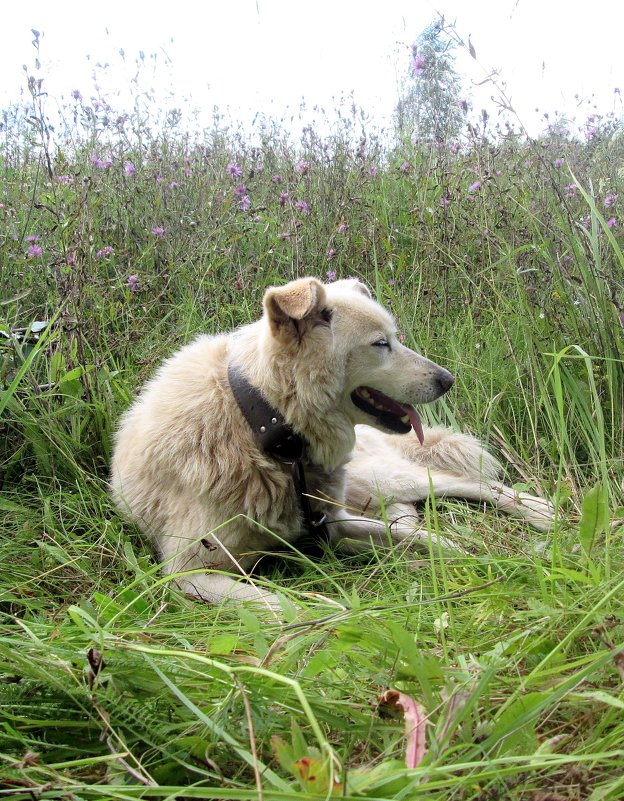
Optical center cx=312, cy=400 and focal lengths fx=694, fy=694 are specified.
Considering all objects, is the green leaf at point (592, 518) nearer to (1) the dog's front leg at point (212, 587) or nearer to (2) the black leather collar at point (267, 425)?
(1) the dog's front leg at point (212, 587)

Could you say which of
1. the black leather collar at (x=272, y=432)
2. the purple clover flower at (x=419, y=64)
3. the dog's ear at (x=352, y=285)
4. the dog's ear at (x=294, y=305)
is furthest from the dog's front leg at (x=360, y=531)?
the purple clover flower at (x=419, y=64)

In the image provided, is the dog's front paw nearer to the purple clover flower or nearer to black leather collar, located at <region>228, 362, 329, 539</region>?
black leather collar, located at <region>228, 362, 329, 539</region>

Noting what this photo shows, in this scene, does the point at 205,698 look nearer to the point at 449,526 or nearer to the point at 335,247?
the point at 449,526

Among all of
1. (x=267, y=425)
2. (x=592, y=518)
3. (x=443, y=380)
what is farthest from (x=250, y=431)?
(x=592, y=518)

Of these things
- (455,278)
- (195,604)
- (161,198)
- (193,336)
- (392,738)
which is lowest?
(195,604)

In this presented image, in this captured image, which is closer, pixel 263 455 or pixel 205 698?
pixel 205 698

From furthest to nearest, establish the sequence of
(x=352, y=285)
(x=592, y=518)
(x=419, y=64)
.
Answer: (x=419, y=64) → (x=352, y=285) → (x=592, y=518)

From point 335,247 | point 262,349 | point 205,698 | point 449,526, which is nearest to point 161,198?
point 335,247

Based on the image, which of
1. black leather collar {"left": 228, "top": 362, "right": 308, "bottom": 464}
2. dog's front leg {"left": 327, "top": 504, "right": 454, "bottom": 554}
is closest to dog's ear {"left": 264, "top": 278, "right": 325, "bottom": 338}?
black leather collar {"left": 228, "top": 362, "right": 308, "bottom": 464}

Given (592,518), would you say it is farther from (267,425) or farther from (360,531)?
(360,531)

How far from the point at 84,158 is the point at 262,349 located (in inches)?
106

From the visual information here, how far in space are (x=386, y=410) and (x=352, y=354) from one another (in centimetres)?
30

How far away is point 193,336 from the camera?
12.0 ft

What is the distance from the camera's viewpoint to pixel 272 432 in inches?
98.7
